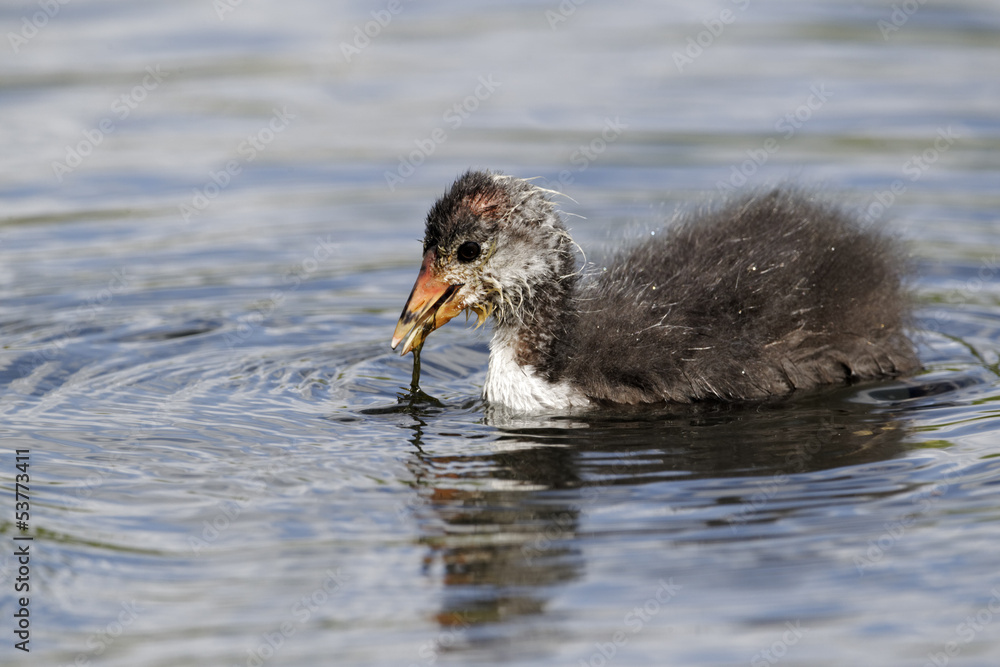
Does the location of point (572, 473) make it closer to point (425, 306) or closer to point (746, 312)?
point (425, 306)

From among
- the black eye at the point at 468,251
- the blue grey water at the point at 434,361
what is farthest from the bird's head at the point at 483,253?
the blue grey water at the point at 434,361

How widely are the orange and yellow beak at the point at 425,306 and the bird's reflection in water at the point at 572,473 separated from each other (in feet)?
1.53

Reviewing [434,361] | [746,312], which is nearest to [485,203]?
[434,361]

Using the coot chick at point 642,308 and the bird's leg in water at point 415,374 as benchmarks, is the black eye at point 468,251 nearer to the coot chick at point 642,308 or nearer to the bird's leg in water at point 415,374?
the coot chick at point 642,308

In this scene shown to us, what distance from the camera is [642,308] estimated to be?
27.1 feet

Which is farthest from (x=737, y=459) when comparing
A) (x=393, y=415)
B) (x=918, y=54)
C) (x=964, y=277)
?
(x=918, y=54)

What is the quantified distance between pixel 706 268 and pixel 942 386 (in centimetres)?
158

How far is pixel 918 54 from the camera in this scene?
634 inches

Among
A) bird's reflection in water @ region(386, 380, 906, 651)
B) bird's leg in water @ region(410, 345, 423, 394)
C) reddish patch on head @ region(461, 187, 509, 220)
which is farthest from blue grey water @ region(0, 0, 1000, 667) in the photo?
reddish patch on head @ region(461, 187, 509, 220)

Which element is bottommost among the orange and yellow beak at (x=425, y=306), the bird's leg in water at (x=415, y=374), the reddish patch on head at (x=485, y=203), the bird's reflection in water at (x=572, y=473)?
the bird's reflection in water at (x=572, y=473)

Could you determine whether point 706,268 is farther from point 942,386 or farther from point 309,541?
point 309,541

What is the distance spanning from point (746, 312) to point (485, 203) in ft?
5.37

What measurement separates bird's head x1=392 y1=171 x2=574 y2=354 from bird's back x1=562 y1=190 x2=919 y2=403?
1.29 ft

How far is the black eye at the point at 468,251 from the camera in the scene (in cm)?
824
